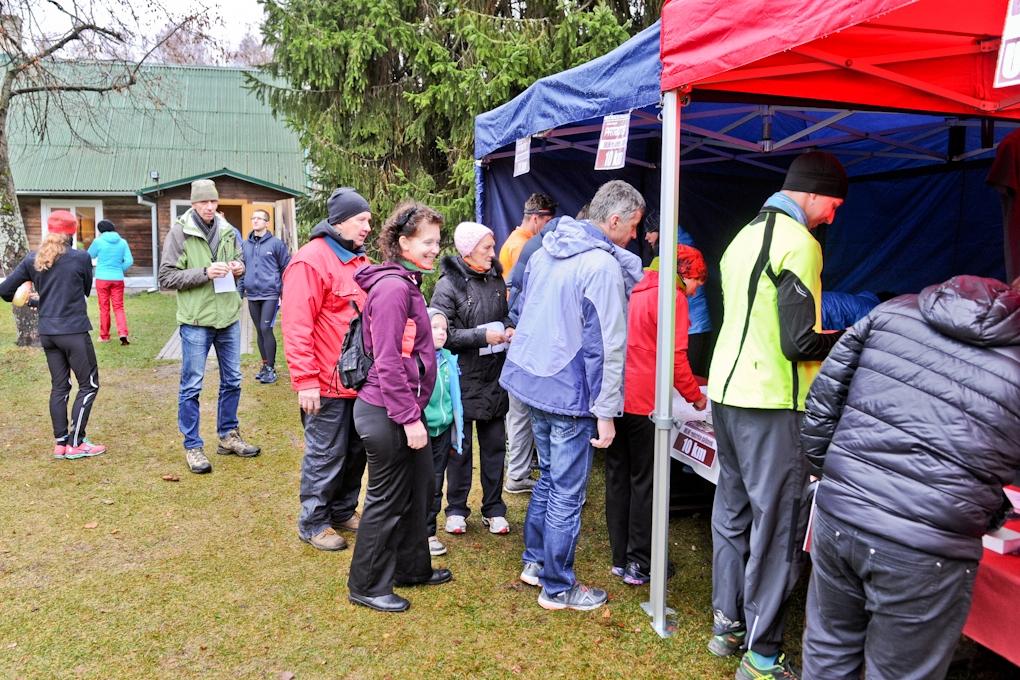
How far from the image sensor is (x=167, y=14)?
12180 millimetres

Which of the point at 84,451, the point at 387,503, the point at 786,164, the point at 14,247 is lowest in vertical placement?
the point at 84,451

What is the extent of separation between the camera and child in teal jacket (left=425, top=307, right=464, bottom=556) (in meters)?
3.72

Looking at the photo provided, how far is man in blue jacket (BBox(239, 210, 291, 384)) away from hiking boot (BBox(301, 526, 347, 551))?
4.30m

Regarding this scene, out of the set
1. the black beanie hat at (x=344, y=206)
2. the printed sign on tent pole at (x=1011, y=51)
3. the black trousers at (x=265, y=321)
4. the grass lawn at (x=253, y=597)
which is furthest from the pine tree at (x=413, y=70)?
the printed sign on tent pole at (x=1011, y=51)

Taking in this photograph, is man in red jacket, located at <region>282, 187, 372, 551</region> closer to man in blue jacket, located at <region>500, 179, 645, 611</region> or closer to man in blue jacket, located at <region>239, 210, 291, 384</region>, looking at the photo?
man in blue jacket, located at <region>500, 179, 645, 611</region>

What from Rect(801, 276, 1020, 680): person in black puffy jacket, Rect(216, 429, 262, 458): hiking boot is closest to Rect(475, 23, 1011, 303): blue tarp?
Rect(216, 429, 262, 458): hiking boot

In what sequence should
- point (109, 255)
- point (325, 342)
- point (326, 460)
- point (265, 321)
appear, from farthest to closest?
point (109, 255) → point (265, 321) → point (326, 460) → point (325, 342)

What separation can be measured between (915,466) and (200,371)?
4539 mm

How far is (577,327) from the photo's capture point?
3180 mm

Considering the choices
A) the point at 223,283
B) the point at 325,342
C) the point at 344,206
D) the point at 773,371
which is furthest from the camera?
the point at 223,283

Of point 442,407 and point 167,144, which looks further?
point 167,144

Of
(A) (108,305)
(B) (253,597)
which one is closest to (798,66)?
(B) (253,597)

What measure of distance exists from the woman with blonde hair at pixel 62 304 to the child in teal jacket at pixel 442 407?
3011 millimetres

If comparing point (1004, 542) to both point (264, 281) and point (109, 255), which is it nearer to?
point (264, 281)
